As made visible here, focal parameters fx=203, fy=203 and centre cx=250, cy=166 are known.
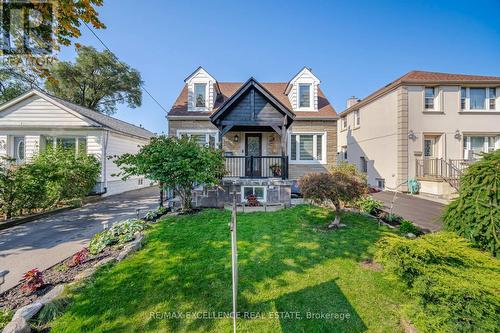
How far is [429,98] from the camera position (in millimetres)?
13633

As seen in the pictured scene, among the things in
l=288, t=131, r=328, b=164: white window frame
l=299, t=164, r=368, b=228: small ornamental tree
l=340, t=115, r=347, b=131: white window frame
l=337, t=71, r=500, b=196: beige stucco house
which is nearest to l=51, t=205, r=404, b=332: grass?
l=299, t=164, r=368, b=228: small ornamental tree

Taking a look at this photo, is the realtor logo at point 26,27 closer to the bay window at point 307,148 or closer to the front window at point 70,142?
the front window at point 70,142

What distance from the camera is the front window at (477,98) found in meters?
13.6

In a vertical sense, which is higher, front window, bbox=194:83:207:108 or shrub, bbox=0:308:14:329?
front window, bbox=194:83:207:108

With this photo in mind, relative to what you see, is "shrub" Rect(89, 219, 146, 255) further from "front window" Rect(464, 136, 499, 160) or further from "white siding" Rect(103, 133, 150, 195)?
"front window" Rect(464, 136, 499, 160)

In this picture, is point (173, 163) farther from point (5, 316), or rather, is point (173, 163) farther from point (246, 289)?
point (246, 289)

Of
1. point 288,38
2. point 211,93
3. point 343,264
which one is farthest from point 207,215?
point 288,38

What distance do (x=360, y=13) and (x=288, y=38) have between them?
3.93m

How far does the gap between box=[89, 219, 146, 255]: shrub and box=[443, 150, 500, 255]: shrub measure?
24.1 feet

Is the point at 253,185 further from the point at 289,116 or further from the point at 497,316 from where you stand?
the point at 497,316

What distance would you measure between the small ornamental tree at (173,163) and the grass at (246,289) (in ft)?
7.56

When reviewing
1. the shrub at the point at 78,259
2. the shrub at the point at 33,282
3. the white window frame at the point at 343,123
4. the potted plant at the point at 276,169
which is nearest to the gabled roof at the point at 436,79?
the white window frame at the point at 343,123

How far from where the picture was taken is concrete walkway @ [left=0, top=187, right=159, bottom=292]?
4508 mm

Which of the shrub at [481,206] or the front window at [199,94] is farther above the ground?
the front window at [199,94]
